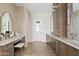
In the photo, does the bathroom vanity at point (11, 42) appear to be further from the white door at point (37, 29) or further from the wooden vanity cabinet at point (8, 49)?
the white door at point (37, 29)

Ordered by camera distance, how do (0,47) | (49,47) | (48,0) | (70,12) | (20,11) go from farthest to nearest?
(70,12) → (49,47) → (20,11) → (0,47) → (48,0)

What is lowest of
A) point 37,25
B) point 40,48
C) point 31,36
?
point 40,48

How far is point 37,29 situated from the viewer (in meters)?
3.12

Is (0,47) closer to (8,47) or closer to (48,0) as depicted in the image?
(8,47)

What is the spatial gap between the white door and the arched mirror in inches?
20.1

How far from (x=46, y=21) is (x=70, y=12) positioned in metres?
0.80

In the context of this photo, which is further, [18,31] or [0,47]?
[18,31]

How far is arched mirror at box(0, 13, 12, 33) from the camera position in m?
3.06

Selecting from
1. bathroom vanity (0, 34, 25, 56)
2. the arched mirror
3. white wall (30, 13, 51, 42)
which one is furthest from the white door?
the arched mirror

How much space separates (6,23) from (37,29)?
68 cm

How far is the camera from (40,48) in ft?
10.1

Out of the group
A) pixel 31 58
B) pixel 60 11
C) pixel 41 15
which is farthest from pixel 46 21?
pixel 31 58

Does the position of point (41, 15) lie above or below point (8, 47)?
above

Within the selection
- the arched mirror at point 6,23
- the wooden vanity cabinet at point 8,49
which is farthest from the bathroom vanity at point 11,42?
the arched mirror at point 6,23
